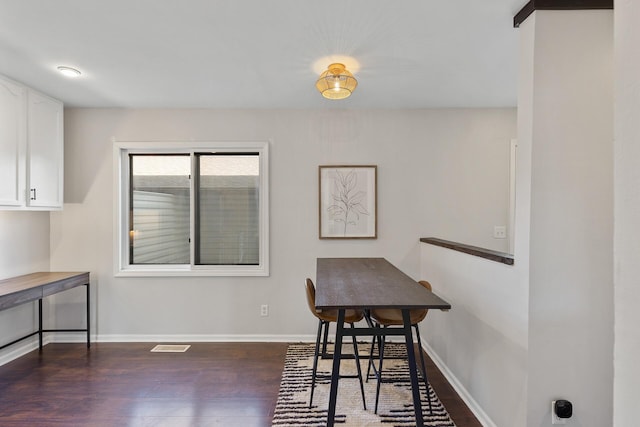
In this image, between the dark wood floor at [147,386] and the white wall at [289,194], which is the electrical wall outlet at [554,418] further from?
the white wall at [289,194]

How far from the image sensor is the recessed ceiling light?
2.53 meters

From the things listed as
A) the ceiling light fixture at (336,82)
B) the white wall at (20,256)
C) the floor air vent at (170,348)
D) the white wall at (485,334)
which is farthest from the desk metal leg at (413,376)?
the white wall at (20,256)

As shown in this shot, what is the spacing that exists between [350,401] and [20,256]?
10.5 feet

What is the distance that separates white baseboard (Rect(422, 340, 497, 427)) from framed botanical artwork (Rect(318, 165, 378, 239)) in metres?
1.23

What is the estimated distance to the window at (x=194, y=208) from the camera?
141 inches

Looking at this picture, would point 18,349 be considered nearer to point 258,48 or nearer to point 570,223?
point 258,48

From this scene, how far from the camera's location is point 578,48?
170 centimetres

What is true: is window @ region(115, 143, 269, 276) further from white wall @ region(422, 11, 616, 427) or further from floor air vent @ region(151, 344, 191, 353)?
white wall @ region(422, 11, 616, 427)

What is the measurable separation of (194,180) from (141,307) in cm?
139

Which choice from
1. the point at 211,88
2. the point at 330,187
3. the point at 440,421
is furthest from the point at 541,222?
the point at 211,88

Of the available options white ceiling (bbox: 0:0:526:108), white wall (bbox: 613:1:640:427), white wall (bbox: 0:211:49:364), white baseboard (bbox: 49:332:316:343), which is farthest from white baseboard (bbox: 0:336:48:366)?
white wall (bbox: 613:1:640:427)

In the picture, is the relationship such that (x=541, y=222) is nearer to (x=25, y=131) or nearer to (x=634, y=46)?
(x=634, y=46)

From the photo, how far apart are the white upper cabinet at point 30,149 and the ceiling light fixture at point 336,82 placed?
247 cm

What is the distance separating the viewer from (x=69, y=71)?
257 centimetres
